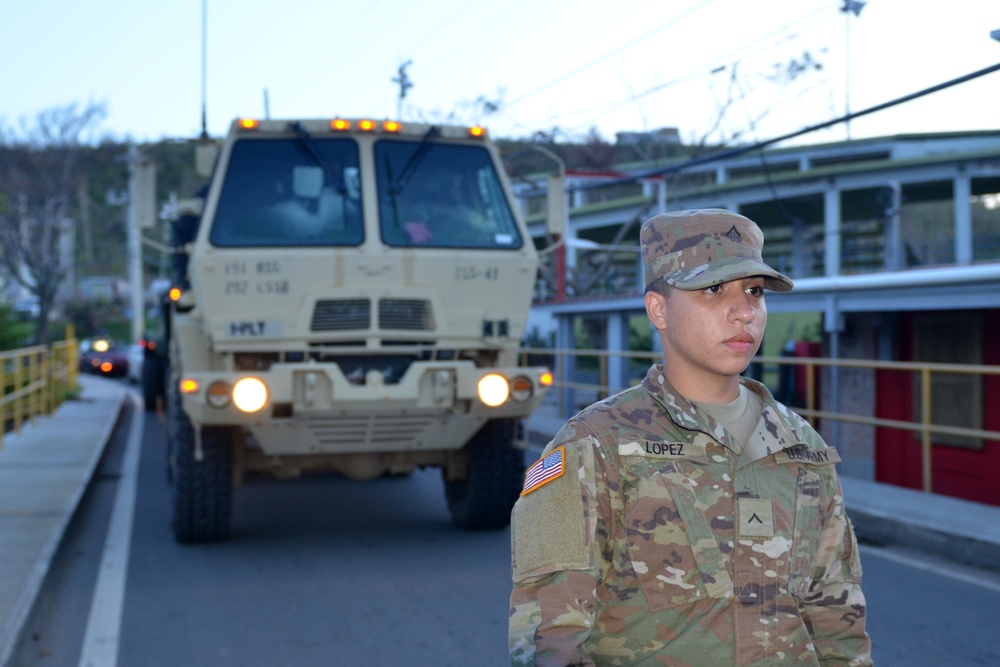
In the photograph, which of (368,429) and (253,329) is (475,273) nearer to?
(368,429)

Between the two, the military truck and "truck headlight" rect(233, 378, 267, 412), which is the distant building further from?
"truck headlight" rect(233, 378, 267, 412)

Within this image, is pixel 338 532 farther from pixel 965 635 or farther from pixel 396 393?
pixel 965 635

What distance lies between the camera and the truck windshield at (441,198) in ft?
24.3

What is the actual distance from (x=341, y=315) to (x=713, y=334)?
205 inches

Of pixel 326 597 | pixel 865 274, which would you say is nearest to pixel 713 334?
pixel 326 597

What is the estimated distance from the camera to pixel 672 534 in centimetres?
198

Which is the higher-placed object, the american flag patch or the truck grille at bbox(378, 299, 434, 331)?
the truck grille at bbox(378, 299, 434, 331)

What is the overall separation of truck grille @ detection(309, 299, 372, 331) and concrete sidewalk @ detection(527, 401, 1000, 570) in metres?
3.86

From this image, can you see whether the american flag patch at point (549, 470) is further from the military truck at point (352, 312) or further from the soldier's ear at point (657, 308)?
the military truck at point (352, 312)

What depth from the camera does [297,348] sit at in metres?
6.98

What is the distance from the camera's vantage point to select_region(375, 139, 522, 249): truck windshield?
292 inches

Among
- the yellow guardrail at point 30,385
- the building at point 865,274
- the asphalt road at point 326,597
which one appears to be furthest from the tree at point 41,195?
the asphalt road at point 326,597

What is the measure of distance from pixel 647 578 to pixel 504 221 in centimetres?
578

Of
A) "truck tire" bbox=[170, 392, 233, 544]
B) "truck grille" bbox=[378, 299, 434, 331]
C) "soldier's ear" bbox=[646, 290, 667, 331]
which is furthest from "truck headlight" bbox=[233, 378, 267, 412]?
"soldier's ear" bbox=[646, 290, 667, 331]
